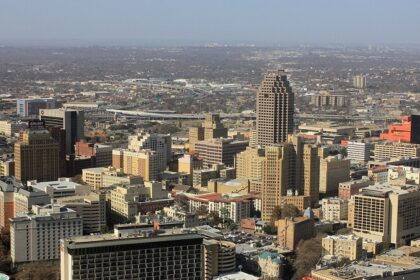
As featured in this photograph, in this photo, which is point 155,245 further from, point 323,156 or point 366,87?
point 366,87

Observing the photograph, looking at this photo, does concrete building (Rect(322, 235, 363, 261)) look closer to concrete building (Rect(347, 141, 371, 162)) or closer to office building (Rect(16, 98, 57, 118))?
concrete building (Rect(347, 141, 371, 162))

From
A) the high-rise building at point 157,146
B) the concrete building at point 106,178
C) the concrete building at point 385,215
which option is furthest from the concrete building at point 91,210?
the high-rise building at point 157,146

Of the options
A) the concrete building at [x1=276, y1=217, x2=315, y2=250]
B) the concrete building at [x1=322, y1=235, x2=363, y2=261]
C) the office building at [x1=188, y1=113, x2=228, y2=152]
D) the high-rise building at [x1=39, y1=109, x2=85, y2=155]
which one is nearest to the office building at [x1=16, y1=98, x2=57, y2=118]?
the high-rise building at [x1=39, y1=109, x2=85, y2=155]

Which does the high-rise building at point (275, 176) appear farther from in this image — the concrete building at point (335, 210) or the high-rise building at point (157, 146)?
the high-rise building at point (157, 146)

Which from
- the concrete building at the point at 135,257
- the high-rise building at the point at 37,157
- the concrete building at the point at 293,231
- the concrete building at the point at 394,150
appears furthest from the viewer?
the concrete building at the point at 394,150

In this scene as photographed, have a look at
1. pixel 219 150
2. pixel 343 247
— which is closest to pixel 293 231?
pixel 343 247

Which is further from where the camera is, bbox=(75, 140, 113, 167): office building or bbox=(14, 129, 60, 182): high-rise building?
bbox=(75, 140, 113, 167): office building
